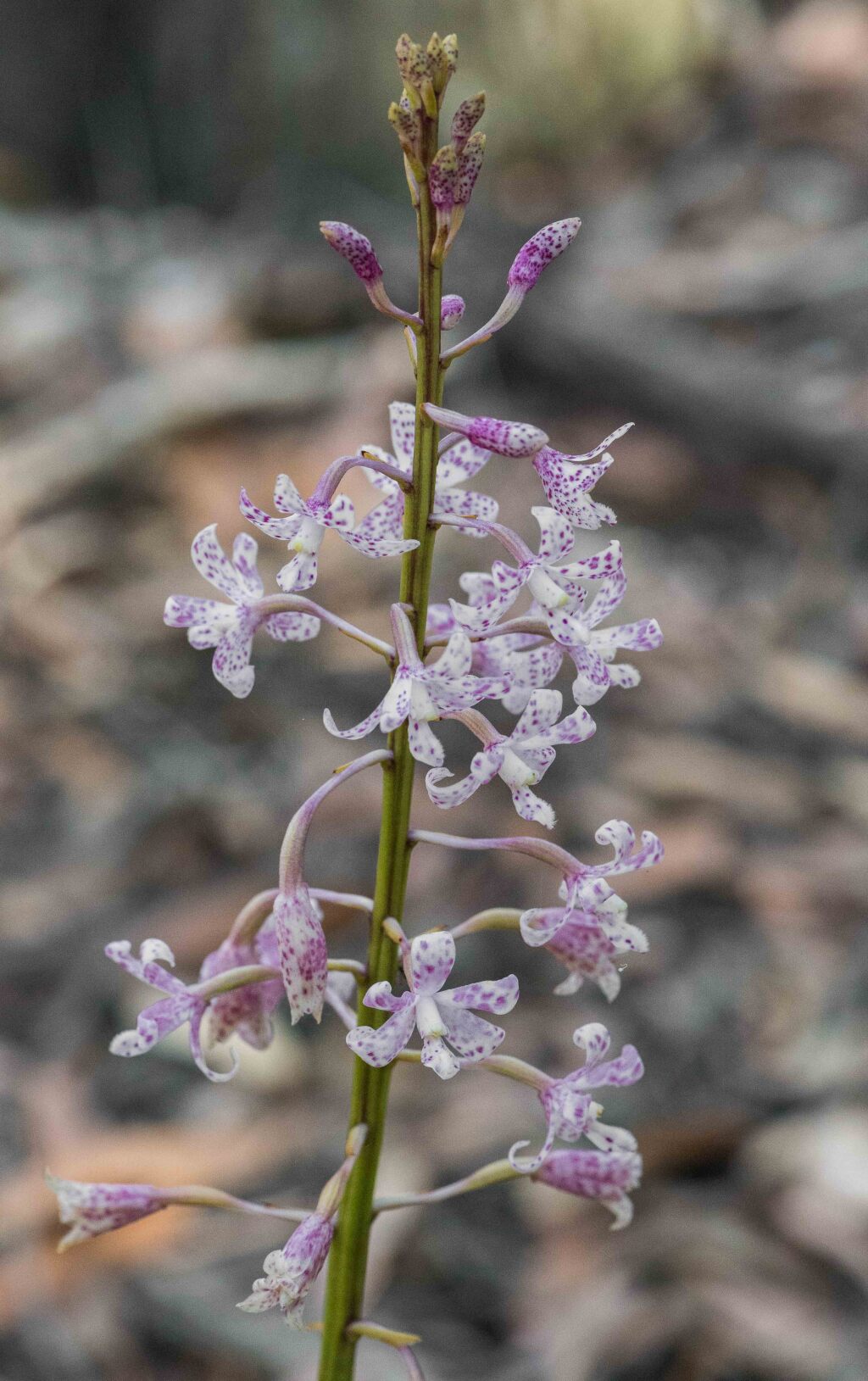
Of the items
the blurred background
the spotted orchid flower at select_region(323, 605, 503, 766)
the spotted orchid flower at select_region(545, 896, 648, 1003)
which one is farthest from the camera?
the blurred background

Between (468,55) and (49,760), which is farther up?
(468,55)

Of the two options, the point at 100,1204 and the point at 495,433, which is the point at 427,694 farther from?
the point at 100,1204

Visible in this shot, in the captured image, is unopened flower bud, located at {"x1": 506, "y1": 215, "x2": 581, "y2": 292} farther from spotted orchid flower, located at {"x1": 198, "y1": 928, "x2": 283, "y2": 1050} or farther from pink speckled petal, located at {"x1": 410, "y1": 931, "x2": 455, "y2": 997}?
spotted orchid flower, located at {"x1": 198, "y1": 928, "x2": 283, "y2": 1050}

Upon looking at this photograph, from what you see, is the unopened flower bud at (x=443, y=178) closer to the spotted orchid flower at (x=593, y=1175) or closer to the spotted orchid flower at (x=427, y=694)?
the spotted orchid flower at (x=427, y=694)

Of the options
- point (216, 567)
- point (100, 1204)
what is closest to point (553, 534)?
point (216, 567)

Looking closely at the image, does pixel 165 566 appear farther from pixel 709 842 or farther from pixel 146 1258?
pixel 146 1258

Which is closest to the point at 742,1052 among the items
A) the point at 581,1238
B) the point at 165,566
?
the point at 581,1238

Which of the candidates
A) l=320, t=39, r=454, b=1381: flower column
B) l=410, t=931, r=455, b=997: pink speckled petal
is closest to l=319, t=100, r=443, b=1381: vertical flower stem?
l=320, t=39, r=454, b=1381: flower column
